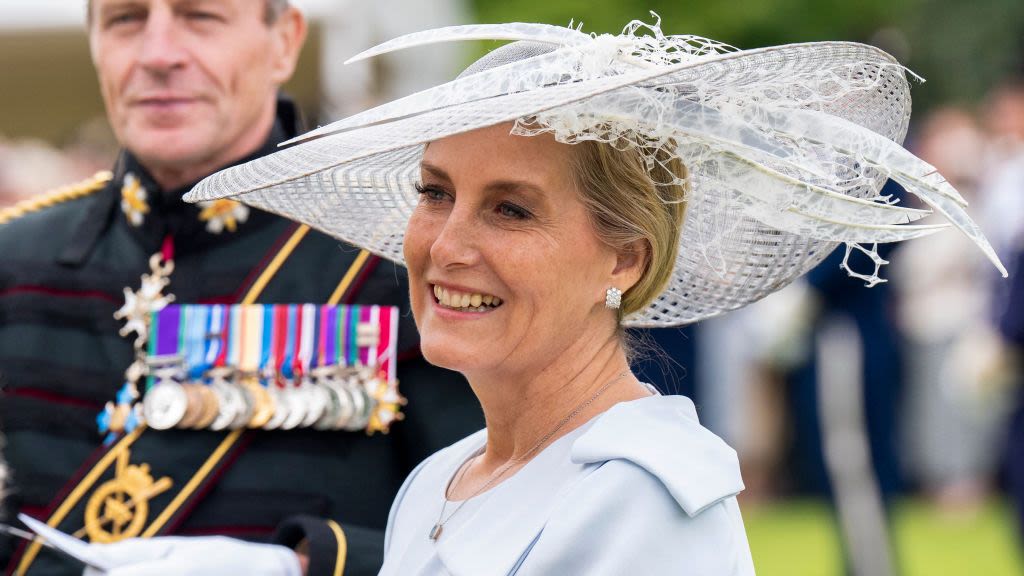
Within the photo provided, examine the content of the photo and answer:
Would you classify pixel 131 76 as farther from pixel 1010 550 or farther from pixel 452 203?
pixel 1010 550

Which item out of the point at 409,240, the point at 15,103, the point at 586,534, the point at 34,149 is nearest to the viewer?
the point at 586,534

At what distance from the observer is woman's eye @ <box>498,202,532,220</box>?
231cm

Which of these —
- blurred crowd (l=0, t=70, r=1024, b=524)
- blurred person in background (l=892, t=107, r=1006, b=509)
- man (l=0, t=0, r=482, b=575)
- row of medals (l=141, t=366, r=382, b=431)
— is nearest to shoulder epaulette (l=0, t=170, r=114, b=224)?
man (l=0, t=0, r=482, b=575)

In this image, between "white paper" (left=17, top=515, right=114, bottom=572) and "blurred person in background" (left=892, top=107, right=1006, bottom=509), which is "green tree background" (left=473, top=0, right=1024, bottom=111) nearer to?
"blurred person in background" (left=892, top=107, right=1006, bottom=509)

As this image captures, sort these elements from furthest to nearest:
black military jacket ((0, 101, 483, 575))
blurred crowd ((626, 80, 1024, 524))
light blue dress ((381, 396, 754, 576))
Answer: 1. blurred crowd ((626, 80, 1024, 524))
2. black military jacket ((0, 101, 483, 575))
3. light blue dress ((381, 396, 754, 576))

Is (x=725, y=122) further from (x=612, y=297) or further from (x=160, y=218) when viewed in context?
(x=160, y=218)

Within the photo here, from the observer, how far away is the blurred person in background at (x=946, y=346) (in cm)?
998

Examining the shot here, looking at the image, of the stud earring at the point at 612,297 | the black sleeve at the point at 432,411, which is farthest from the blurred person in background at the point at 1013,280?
the stud earring at the point at 612,297

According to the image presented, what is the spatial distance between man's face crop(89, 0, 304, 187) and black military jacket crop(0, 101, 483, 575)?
94 millimetres

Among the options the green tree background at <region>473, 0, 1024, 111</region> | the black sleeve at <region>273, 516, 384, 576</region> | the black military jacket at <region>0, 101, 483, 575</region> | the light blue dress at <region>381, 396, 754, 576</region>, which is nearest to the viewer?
the light blue dress at <region>381, 396, 754, 576</region>

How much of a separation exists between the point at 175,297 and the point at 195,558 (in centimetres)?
72

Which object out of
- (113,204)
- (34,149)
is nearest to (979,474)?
(34,149)

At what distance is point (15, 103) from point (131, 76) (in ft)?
35.0

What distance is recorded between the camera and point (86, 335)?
3188 mm
